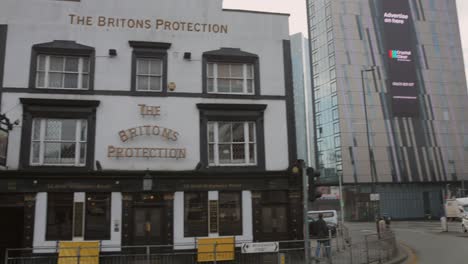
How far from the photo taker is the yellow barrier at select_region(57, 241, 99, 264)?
15.8 metres

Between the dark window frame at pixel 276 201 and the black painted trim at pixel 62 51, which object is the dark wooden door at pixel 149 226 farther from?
the black painted trim at pixel 62 51

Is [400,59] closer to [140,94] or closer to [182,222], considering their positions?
[140,94]

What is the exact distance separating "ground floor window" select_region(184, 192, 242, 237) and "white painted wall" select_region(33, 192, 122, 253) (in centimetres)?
265

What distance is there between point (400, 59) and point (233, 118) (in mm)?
59515

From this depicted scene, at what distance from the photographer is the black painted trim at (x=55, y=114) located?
59.7ft

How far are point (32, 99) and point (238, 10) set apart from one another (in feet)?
31.0

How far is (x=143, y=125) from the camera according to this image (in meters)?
19.1

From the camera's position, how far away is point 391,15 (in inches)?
2904

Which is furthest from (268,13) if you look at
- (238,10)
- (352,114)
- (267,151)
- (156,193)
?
(352,114)

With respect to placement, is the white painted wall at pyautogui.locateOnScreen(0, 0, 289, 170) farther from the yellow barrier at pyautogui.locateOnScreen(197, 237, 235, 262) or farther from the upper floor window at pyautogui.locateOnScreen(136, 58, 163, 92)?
the yellow barrier at pyautogui.locateOnScreen(197, 237, 235, 262)

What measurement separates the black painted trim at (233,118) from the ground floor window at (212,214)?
1.13 metres

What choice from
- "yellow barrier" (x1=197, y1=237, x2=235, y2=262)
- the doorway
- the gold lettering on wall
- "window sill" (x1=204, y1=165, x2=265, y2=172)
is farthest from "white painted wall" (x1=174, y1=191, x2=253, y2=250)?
the gold lettering on wall

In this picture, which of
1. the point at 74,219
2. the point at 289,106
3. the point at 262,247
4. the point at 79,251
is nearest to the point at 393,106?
the point at 289,106

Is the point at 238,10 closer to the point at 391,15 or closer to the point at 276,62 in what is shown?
the point at 276,62
